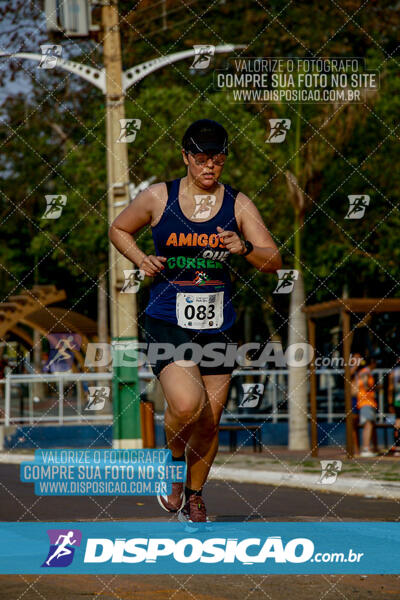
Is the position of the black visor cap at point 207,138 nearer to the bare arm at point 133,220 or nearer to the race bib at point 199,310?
the bare arm at point 133,220

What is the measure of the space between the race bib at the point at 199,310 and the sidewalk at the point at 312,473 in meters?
5.85

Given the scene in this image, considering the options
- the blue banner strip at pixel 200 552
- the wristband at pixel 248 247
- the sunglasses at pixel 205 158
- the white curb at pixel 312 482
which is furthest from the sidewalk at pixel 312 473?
the sunglasses at pixel 205 158

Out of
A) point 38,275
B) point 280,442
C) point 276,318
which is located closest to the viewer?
point 280,442

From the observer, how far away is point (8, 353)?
45.0 meters

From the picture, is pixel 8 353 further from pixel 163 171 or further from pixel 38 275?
pixel 163 171

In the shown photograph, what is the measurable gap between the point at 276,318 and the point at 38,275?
11757 millimetres

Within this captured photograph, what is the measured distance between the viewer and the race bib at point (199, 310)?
21.5 feet

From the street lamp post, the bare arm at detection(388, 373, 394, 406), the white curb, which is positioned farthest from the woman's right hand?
the bare arm at detection(388, 373, 394, 406)

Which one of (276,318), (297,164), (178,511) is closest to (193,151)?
(178,511)

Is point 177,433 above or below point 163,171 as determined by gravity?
below

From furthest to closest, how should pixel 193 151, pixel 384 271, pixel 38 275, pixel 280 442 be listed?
pixel 38 275, pixel 384 271, pixel 280 442, pixel 193 151

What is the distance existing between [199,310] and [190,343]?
197mm

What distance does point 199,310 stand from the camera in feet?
21.5

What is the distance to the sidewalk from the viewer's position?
12.6 metres
